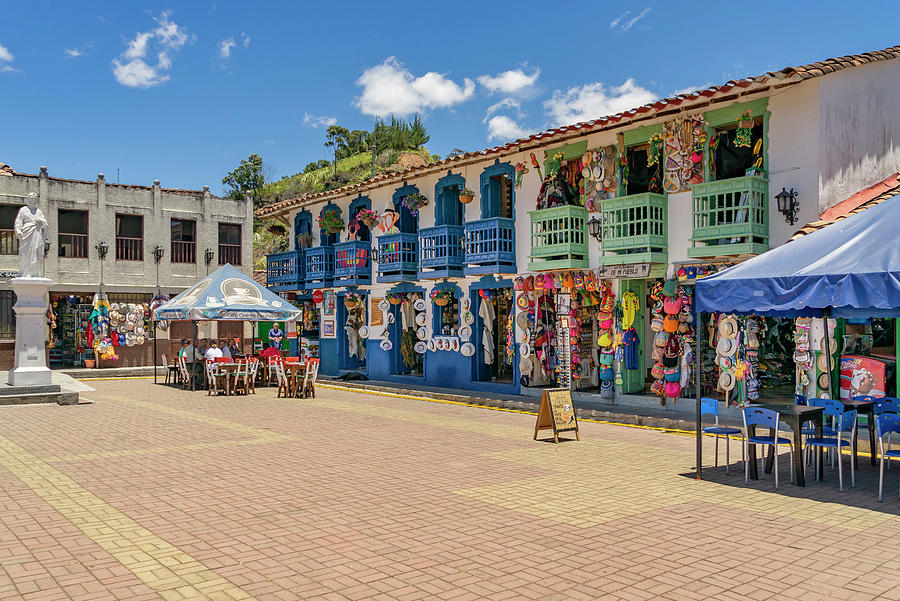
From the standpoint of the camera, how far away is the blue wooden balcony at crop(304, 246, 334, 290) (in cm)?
2497

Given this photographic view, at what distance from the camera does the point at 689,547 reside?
596 cm

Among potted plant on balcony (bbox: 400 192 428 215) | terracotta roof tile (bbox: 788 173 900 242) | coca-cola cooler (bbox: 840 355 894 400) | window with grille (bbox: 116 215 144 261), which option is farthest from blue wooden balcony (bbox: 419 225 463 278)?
window with grille (bbox: 116 215 144 261)

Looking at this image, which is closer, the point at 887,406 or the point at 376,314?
the point at 887,406

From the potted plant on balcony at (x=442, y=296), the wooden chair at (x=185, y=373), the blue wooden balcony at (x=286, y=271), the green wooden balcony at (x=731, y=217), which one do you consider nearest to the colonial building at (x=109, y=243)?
the blue wooden balcony at (x=286, y=271)

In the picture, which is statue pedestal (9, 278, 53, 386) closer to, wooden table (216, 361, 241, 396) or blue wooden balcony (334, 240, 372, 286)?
wooden table (216, 361, 241, 396)

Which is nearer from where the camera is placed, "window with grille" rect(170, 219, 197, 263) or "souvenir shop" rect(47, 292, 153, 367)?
"souvenir shop" rect(47, 292, 153, 367)

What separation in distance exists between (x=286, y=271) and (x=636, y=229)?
625 inches

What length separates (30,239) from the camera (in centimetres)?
1689

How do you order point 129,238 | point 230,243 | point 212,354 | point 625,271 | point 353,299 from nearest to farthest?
point 625,271
point 212,354
point 353,299
point 129,238
point 230,243

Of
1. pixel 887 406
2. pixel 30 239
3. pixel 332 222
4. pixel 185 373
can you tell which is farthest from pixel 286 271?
pixel 887 406

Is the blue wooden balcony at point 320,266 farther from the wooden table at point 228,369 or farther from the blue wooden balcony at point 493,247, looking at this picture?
the blue wooden balcony at point 493,247

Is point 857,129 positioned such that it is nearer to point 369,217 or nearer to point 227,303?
point 369,217

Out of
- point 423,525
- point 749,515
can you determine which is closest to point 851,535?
point 749,515

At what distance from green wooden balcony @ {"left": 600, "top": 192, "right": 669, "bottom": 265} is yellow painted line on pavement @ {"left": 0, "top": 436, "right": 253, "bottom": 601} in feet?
36.5
